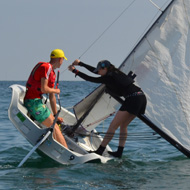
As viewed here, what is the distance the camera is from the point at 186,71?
28.8ft

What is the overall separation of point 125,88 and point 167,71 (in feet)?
3.02

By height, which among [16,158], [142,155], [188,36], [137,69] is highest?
[188,36]

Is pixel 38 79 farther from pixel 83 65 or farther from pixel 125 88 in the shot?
pixel 125 88

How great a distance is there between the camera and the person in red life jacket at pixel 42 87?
26.3 feet

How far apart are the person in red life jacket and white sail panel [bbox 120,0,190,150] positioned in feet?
4.54

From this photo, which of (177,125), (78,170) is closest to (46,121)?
(78,170)

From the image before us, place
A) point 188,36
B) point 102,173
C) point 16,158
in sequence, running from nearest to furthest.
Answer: point 102,173 < point 188,36 < point 16,158

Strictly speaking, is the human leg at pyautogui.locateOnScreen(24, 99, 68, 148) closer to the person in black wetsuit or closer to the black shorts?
the person in black wetsuit

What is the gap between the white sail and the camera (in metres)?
8.70

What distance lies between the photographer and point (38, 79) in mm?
8141

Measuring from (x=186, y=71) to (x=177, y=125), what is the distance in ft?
3.19

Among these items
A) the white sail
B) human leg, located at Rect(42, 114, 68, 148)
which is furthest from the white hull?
the white sail

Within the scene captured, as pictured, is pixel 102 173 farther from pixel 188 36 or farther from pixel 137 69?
pixel 188 36

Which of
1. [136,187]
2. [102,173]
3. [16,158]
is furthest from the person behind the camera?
[16,158]
